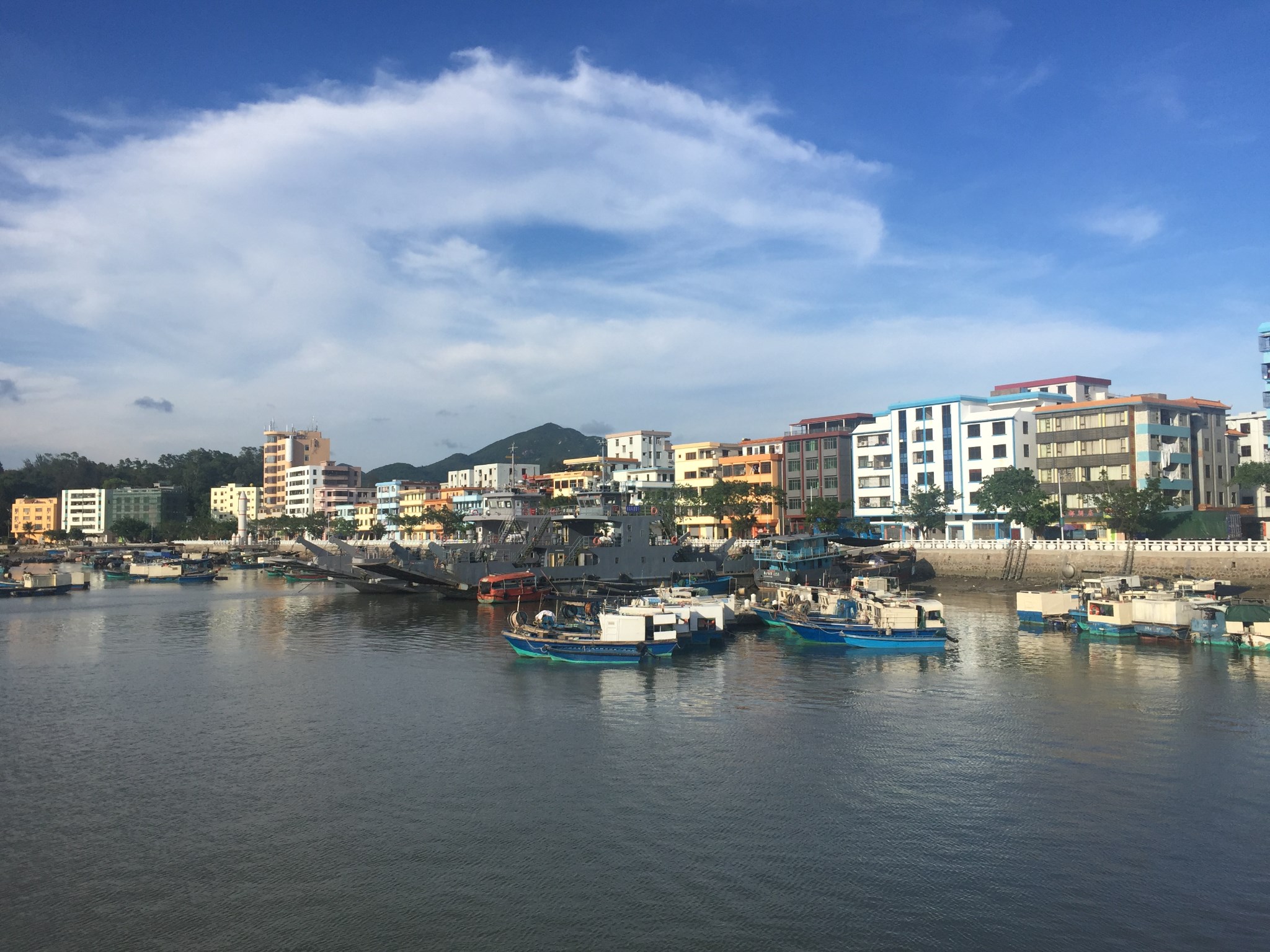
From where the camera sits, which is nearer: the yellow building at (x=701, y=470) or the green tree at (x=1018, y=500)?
the green tree at (x=1018, y=500)

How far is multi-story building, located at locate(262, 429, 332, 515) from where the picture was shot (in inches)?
7377

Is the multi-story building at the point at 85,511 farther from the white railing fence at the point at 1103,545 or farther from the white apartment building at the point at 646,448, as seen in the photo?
the white railing fence at the point at 1103,545

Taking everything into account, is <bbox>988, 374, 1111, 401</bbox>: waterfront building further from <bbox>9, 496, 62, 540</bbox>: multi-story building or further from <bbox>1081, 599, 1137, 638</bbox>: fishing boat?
<bbox>9, 496, 62, 540</bbox>: multi-story building

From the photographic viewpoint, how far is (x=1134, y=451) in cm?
7925

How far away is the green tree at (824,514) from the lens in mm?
94750

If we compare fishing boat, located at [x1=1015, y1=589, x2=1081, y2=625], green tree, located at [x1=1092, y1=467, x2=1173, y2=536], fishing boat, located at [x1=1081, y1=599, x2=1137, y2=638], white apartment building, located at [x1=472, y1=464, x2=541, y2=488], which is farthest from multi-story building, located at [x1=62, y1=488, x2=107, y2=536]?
fishing boat, located at [x1=1081, y1=599, x2=1137, y2=638]

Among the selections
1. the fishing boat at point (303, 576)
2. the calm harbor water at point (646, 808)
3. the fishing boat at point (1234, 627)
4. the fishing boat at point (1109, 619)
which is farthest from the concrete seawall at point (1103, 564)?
the fishing boat at point (303, 576)

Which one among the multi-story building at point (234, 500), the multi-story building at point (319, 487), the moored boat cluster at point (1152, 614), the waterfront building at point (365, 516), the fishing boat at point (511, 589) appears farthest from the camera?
the multi-story building at point (234, 500)

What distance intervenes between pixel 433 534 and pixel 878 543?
86528 millimetres

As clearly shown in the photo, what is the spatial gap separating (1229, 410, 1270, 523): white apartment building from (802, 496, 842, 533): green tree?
37.1 m

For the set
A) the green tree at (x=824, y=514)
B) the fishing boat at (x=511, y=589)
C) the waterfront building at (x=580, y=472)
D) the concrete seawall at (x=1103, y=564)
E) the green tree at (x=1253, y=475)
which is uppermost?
the waterfront building at (x=580, y=472)

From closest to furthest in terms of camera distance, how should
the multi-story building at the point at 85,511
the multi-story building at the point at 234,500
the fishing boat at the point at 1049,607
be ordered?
1. the fishing boat at the point at 1049,607
2. the multi-story building at the point at 85,511
3. the multi-story building at the point at 234,500

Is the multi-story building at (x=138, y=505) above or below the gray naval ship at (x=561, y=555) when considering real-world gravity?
above

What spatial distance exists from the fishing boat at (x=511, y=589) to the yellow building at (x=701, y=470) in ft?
170
